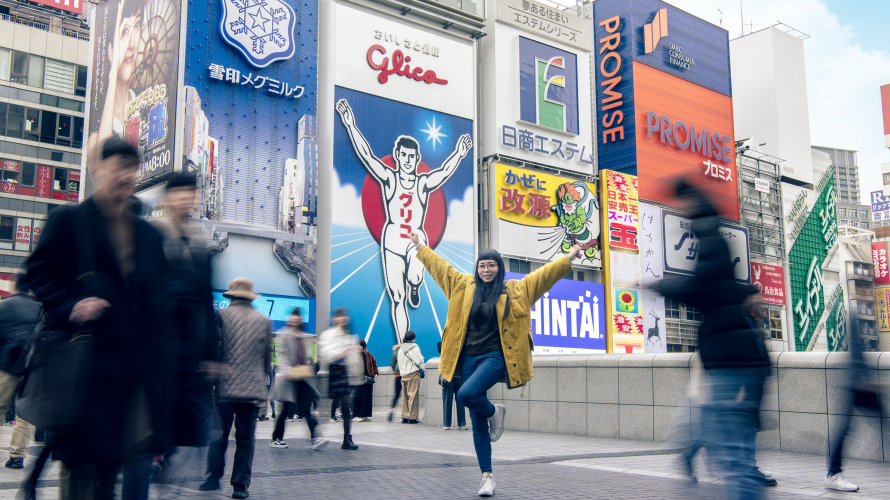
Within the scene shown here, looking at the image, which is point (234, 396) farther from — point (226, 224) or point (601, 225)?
point (601, 225)

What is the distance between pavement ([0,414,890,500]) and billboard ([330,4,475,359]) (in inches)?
811

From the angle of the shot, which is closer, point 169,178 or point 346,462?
point 169,178

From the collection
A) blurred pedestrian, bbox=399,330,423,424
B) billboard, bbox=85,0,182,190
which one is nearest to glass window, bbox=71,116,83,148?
billboard, bbox=85,0,182,190

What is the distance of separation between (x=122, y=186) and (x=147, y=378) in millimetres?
737

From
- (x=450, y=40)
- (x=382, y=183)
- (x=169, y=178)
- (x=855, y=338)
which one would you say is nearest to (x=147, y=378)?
(x=169, y=178)

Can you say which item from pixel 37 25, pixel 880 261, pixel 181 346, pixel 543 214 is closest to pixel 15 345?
pixel 181 346

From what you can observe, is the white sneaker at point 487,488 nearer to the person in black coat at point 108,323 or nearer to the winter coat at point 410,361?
the person in black coat at point 108,323

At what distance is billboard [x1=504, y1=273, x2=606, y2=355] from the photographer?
35688mm

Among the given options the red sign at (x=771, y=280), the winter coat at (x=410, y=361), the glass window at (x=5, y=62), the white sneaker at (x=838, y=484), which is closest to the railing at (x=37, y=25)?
the glass window at (x=5, y=62)

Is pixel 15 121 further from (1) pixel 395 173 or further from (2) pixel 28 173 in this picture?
(1) pixel 395 173

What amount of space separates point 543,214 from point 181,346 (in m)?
34.6

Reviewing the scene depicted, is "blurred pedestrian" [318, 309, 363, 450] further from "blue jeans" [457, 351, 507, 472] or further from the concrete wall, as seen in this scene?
"blue jeans" [457, 351, 507, 472]

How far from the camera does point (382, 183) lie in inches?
1250

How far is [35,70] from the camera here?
47469 millimetres
